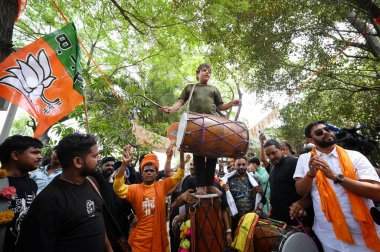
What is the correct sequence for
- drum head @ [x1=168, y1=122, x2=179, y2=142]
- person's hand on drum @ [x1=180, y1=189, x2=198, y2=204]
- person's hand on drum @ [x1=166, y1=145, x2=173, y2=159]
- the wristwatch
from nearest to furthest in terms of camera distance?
the wristwatch → person's hand on drum @ [x1=180, y1=189, x2=198, y2=204] → person's hand on drum @ [x1=166, y1=145, x2=173, y2=159] → drum head @ [x1=168, y1=122, x2=179, y2=142]

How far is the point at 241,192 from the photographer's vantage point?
4656 millimetres

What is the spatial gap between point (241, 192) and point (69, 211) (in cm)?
316

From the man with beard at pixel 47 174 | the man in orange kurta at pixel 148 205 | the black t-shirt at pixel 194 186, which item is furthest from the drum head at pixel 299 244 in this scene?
the man with beard at pixel 47 174

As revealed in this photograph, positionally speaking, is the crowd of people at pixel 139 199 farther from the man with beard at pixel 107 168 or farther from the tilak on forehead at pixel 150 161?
the man with beard at pixel 107 168

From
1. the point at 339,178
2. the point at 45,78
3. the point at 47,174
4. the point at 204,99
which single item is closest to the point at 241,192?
the point at 204,99

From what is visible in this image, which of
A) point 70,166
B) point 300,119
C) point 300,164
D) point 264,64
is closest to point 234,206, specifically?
point 300,164

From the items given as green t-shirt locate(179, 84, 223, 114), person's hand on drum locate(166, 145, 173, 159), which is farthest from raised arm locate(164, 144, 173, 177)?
green t-shirt locate(179, 84, 223, 114)

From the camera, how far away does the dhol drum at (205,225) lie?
3428 mm

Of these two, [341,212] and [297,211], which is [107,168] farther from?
[341,212]

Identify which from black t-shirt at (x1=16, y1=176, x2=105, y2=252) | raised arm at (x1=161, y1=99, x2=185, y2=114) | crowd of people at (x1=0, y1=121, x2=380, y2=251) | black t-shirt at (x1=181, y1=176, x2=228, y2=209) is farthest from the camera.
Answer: black t-shirt at (x1=181, y1=176, x2=228, y2=209)

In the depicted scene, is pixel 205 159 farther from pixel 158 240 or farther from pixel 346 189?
pixel 346 189

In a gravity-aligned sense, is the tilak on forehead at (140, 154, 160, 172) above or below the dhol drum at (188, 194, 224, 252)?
above

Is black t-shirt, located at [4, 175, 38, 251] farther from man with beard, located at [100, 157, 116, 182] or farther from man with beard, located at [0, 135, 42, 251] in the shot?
man with beard, located at [100, 157, 116, 182]

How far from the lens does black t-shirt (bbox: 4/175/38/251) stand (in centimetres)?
234
